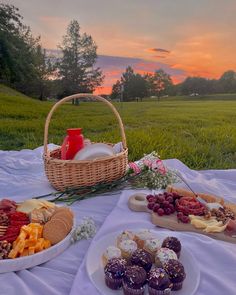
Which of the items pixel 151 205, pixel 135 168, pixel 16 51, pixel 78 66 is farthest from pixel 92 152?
pixel 16 51

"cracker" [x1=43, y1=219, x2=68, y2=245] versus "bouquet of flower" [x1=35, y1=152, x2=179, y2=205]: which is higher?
"cracker" [x1=43, y1=219, x2=68, y2=245]

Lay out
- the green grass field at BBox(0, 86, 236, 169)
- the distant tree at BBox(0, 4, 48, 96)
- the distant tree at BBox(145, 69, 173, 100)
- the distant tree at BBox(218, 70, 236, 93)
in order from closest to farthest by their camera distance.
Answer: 1. the green grass field at BBox(0, 86, 236, 169)
2. the distant tree at BBox(218, 70, 236, 93)
3. the distant tree at BBox(145, 69, 173, 100)
4. the distant tree at BBox(0, 4, 48, 96)

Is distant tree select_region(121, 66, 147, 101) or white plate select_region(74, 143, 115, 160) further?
distant tree select_region(121, 66, 147, 101)

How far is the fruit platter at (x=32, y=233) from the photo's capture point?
1.00 m

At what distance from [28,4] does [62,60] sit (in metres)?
2.47

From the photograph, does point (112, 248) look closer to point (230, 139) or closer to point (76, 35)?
point (230, 139)

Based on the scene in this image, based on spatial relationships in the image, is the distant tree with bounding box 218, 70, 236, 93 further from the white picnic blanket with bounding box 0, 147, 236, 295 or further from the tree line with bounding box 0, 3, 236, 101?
the white picnic blanket with bounding box 0, 147, 236, 295

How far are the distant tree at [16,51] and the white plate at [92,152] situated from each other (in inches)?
316

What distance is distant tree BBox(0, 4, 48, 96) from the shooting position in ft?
29.6

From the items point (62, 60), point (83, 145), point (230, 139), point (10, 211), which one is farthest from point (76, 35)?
point (10, 211)

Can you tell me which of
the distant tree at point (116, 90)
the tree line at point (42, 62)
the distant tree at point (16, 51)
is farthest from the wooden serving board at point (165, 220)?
the distant tree at point (16, 51)

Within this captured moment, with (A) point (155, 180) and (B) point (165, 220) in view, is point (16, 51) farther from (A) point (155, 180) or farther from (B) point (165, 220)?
(B) point (165, 220)

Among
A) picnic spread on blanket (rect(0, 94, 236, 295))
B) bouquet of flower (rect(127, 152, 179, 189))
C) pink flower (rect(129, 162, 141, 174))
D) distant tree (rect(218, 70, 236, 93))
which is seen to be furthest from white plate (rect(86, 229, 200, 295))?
distant tree (rect(218, 70, 236, 93))

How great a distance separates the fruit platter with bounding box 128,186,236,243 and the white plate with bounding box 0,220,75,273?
1.33ft
